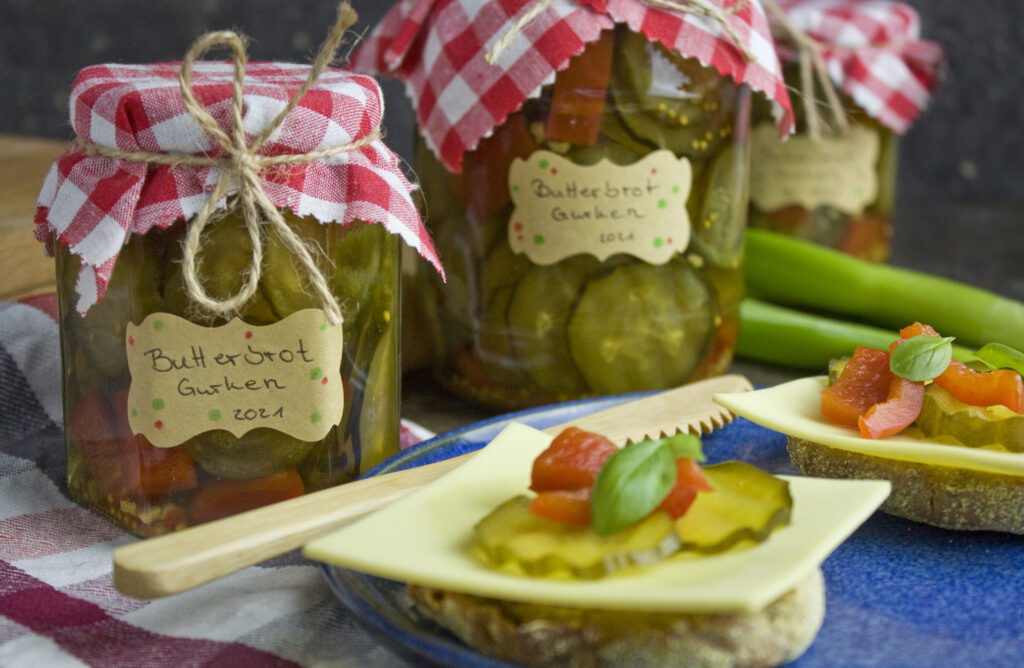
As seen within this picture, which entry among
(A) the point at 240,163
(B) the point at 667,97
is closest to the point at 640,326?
(B) the point at 667,97

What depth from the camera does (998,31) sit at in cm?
319

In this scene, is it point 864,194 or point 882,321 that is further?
point 864,194

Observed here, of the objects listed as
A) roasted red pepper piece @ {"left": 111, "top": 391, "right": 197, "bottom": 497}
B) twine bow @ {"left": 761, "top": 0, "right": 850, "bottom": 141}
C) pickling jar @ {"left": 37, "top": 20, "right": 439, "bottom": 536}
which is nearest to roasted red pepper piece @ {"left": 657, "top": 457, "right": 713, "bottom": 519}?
pickling jar @ {"left": 37, "top": 20, "right": 439, "bottom": 536}

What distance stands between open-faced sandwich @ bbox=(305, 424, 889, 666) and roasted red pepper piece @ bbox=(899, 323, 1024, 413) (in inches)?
10.5

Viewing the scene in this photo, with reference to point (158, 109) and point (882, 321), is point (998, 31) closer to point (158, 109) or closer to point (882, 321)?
point (882, 321)

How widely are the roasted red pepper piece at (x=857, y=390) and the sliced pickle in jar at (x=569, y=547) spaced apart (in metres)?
0.41

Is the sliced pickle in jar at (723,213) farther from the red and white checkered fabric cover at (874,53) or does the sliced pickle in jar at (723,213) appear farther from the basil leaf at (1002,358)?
the red and white checkered fabric cover at (874,53)

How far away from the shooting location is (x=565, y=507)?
882 millimetres

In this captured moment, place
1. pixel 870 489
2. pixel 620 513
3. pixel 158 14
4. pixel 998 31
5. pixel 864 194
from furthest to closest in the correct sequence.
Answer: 1. pixel 998 31
2. pixel 158 14
3. pixel 864 194
4. pixel 870 489
5. pixel 620 513

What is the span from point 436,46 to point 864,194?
1.07 meters

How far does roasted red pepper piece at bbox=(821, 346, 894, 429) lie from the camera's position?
118 centimetres

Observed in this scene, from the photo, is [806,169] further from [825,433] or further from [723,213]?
[825,433]

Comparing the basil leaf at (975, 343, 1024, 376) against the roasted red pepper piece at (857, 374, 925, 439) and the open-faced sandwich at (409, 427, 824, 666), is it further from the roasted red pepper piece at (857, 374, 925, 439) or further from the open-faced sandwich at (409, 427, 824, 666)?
the open-faced sandwich at (409, 427, 824, 666)

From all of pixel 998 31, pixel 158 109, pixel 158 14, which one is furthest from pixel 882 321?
pixel 158 14
